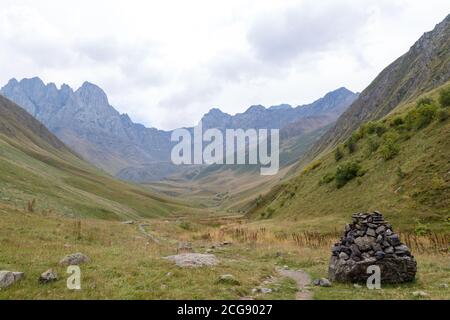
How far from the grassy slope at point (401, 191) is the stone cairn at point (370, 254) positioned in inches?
656

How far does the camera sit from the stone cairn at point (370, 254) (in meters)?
18.1

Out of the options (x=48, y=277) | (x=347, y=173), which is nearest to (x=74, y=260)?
(x=48, y=277)

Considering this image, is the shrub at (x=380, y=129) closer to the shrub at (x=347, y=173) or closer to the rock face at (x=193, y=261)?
the shrub at (x=347, y=173)

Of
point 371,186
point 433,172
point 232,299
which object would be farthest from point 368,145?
point 232,299

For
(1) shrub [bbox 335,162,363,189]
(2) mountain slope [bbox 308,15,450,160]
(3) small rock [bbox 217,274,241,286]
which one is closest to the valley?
(3) small rock [bbox 217,274,241,286]

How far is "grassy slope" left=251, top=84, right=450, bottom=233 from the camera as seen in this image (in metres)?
36.2

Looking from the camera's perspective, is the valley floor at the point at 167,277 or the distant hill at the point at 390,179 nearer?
the valley floor at the point at 167,277

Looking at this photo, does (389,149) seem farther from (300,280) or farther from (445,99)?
(300,280)

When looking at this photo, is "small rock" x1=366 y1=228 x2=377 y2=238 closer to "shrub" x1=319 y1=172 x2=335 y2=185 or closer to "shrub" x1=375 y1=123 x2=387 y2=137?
"shrub" x1=319 y1=172 x2=335 y2=185

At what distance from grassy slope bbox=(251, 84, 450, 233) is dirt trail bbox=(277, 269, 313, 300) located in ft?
54.6

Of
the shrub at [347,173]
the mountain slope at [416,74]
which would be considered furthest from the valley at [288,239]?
the mountain slope at [416,74]

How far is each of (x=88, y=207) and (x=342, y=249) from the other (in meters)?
62.7

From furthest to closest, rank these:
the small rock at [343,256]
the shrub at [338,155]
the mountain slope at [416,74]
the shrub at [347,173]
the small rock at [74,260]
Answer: the mountain slope at [416,74] < the shrub at [338,155] < the shrub at [347,173] < the small rock at [343,256] < the small rock at [74,260]

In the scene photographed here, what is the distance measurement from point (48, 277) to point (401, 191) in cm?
3533
